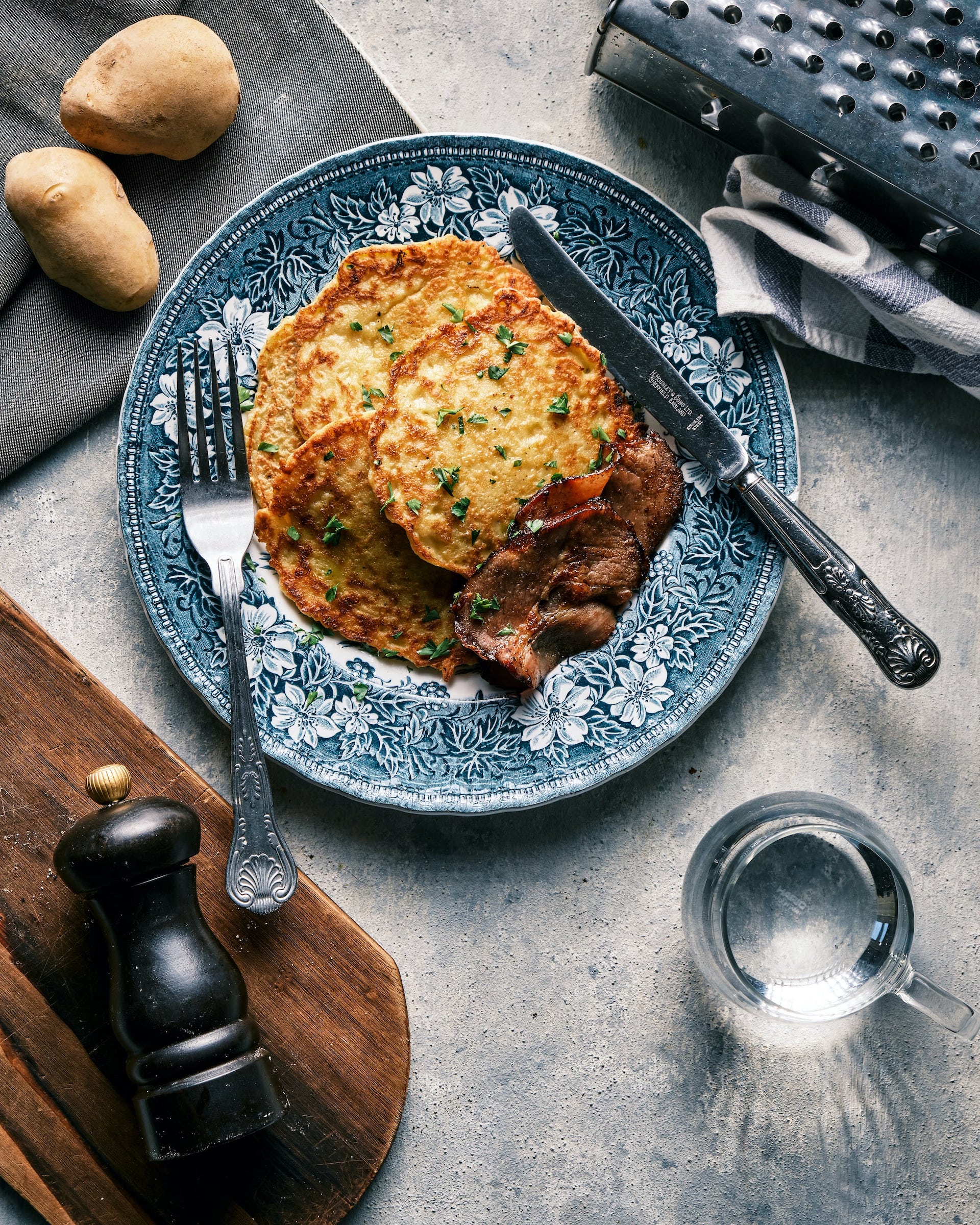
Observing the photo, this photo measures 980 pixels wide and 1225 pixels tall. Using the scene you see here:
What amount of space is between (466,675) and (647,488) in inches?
21.5

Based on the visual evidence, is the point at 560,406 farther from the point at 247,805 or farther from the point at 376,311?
the point at 247,805

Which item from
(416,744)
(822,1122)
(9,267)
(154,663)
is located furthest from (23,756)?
(822,1122)

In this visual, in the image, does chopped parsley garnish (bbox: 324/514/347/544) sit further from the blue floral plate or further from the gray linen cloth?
the gray linen cloth

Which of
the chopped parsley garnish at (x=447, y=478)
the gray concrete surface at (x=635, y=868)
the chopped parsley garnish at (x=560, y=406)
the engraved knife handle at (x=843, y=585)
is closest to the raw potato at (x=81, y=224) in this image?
the gray concrete surface at (x=635, y=868)

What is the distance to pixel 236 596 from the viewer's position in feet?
6.12

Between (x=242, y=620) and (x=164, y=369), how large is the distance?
53cm

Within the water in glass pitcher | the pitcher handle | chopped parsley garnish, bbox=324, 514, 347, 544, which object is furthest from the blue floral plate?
the pitcher handle

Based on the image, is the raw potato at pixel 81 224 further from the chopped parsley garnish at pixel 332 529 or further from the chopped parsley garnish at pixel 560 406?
the chopped parsley garnish at pixel 560 406

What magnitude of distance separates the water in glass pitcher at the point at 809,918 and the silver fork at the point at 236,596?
37.4 inches

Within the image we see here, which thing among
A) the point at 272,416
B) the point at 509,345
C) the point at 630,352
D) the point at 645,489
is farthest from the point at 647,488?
the point at 272,416

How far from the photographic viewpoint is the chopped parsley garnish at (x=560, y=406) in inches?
74.0

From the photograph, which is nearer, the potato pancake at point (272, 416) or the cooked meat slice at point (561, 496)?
the cooked meat slice at point (561, 496)

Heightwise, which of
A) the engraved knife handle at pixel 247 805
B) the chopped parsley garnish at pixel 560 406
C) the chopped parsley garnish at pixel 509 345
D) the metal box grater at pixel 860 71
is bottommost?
the engraved knife handle at pixel 247 805

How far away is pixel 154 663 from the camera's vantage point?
203 cm
